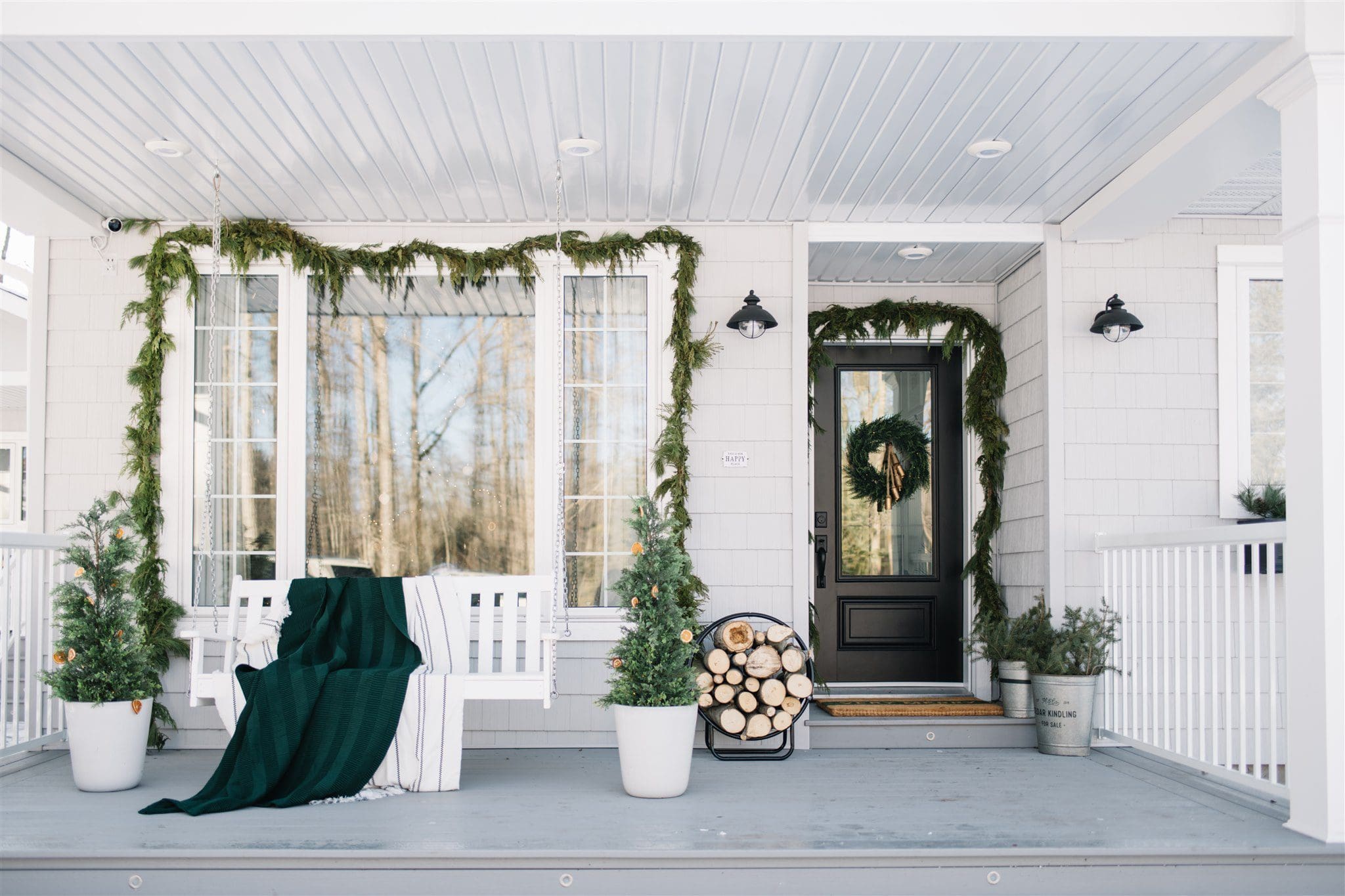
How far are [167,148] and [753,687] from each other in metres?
3.52

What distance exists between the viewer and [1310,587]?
11.6 ft

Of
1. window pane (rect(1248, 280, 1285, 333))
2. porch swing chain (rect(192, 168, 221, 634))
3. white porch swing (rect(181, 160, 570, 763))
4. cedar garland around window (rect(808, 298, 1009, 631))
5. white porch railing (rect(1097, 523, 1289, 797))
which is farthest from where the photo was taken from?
cedar garland around window (rect(808, 298, 1009, 631))

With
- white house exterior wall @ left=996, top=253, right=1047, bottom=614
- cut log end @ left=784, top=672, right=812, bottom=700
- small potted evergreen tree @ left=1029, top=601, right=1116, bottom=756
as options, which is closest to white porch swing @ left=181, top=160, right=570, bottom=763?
cut log end @ left=784, top=672, right=812, bottom=700

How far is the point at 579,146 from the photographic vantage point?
14.9 feet

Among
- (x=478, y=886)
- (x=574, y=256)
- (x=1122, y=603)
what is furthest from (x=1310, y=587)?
(x=574, y=256)

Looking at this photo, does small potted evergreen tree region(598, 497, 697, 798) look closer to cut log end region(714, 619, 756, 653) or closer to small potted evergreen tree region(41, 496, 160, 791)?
cut log end region(714, 619, 756, 653)

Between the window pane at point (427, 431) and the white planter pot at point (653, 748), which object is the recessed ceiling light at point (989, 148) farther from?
the white planter pot at point (653, 748)

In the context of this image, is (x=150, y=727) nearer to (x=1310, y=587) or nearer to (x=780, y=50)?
(x=780, y=50)

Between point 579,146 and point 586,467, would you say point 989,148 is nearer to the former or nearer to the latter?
point 579,146

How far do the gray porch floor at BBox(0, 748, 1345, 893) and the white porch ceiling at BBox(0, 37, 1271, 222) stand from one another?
8.73ft

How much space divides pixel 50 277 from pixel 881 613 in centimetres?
495

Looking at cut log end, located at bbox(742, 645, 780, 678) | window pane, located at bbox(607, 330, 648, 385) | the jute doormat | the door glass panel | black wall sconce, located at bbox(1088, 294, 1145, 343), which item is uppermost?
black wall sconce, located at bbox(1088, 294, 1145, 343)

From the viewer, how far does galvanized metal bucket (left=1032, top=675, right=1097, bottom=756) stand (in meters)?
5.22

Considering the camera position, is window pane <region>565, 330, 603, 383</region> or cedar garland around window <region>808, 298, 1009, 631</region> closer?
window pane <region>565, 330, 603, 383</region>
